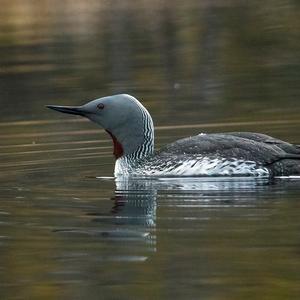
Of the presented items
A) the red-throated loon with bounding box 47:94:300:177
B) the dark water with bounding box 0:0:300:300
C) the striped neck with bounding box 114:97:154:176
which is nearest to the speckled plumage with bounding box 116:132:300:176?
the red-throated loon with bounding box 47:94:300:177

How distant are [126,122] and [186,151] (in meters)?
0.76

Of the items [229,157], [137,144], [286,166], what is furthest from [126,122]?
[286,166]

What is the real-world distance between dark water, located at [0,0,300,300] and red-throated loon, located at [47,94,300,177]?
0.57 ft

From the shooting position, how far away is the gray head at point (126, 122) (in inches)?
504

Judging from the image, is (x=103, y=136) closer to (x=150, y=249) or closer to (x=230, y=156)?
(x=230, y=156)

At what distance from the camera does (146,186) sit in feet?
39.8

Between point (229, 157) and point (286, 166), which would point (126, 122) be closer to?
point (229, 157)

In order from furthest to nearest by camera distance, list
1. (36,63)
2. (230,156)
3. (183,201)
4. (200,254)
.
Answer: (36,63), (230,156), (183,201), (200,254)

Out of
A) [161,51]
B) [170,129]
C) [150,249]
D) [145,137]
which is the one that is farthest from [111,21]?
[150,249]

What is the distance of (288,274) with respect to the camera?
8.52 meters

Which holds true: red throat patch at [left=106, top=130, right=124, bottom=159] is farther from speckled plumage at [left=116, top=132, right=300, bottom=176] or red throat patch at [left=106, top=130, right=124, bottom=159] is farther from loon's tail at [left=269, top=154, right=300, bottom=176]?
loon's tail at [left=269, top=154, right=300, bottom=176]

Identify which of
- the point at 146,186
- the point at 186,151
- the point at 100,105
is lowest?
the point at 146,186

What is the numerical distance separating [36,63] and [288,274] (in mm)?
16867

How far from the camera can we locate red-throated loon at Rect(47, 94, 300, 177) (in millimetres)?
12094
